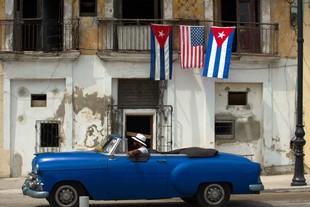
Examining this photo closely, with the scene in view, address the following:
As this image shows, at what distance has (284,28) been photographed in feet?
72.0

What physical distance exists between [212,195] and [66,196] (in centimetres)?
300

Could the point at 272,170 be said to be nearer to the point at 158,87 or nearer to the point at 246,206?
the point at 158,87

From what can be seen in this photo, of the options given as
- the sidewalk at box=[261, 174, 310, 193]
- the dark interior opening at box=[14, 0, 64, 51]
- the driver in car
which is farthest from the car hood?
→ the dark interior opening at box=[14, 0, 64, 51]

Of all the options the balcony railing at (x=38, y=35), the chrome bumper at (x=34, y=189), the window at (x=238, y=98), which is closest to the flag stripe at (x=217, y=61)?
the window at (x=238, y=98)

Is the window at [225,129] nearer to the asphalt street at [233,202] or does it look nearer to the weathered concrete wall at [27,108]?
the weathered concrete wall at [27,108]

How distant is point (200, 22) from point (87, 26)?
388cm

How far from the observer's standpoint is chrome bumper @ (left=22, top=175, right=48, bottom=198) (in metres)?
12.2

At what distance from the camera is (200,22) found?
21.4 meters

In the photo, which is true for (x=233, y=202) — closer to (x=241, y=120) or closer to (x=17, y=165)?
(x=241, y=120)

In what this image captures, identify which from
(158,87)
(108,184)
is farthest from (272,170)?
(108,184)

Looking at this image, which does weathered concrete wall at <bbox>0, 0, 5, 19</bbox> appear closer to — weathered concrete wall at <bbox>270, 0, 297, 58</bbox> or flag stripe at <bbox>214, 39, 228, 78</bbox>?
flag stripe at <bbox>214, 39, 228, 78</bbox>

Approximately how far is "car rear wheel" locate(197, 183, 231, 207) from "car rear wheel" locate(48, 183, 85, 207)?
2455 millimetres

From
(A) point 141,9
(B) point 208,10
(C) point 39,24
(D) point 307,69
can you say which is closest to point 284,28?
(D) point 307,69

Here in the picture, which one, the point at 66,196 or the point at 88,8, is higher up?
the point at 88,8
